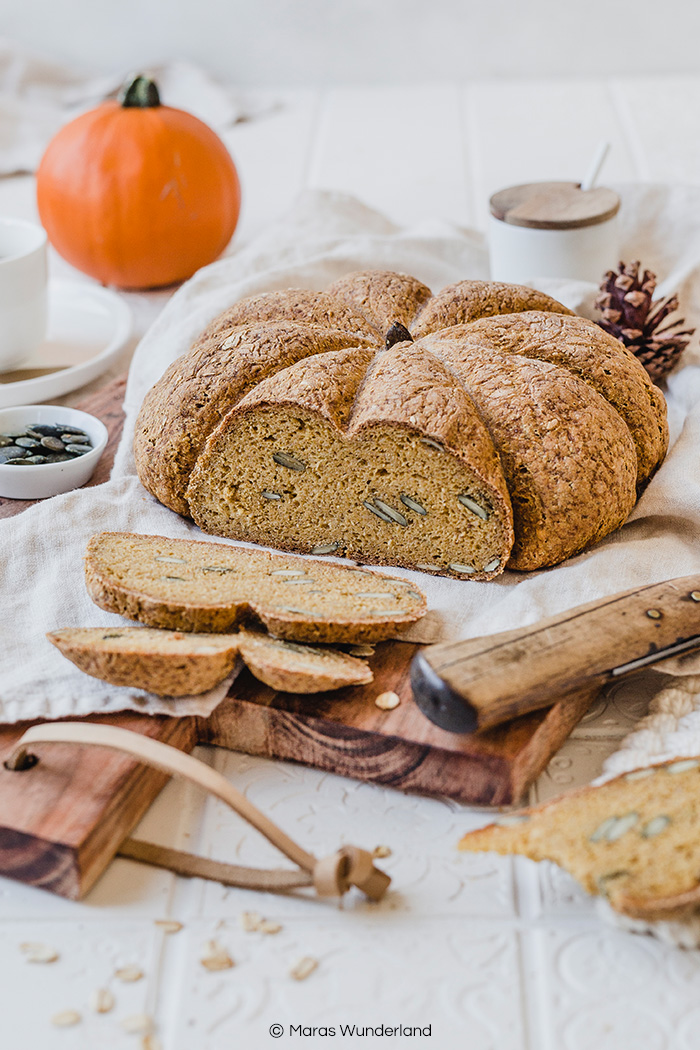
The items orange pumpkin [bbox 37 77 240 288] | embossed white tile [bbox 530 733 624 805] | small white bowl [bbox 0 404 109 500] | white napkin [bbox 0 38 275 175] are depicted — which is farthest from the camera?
Result: white napkin [bbox 0 38 275 175]

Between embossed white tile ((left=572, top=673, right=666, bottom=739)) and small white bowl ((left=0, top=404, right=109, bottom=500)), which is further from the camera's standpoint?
small white bowl ((left=0, top=404, right=109, bottom=500))

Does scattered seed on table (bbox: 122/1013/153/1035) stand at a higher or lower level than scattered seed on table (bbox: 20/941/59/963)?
higher

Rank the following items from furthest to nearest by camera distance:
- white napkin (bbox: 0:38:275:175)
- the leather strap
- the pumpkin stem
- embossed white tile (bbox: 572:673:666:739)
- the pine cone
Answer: white napkin (bbox: 0:38:275:175), the pumpkin stem, the pine cone, embossed white tile (bbox: 572:673:666:739), the leather strap

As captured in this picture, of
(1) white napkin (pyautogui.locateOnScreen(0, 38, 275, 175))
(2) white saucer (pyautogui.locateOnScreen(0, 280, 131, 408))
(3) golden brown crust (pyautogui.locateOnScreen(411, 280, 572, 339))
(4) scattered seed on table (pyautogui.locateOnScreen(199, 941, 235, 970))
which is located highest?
(3) golden brown crust (pyautogui.locateOnScreen(411, 280, 572, 339))

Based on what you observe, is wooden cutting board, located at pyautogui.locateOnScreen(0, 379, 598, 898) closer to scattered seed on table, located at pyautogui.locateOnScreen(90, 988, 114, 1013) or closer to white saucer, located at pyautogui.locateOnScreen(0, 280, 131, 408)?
scattered seed on table, located at pyautogui.locateOnScreen(90, 988, 114, 1013)

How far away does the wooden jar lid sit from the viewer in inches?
109

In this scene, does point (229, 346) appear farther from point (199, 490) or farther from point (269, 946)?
point (269, 946)

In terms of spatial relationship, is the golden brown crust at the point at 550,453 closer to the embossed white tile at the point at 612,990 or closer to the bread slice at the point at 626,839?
the bread slice at the point at 626,839

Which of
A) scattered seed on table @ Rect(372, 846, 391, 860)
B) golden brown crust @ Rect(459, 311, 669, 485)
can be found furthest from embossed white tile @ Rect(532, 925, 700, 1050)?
golden brown crust @ Rect(459, 311, 669, 485)

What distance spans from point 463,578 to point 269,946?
0.80 m

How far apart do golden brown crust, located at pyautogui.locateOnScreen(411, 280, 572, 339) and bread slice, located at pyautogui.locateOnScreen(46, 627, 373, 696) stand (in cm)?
84

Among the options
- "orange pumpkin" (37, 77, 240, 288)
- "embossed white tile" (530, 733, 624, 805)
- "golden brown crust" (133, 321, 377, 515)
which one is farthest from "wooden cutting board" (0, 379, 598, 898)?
"orange pumpkin" (37, 77, 240, 288)

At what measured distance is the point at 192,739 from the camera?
1.68m

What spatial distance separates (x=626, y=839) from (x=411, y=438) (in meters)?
0.77
